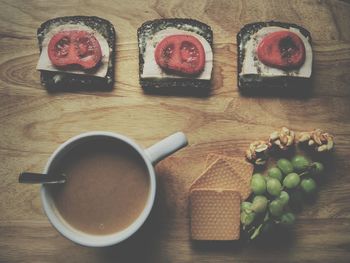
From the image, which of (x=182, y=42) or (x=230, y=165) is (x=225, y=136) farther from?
(x=182, y=42)

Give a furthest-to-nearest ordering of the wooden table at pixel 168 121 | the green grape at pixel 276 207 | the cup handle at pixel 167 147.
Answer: the wooden table at pixel 168 121 < the green grape at pixel 276 207 < the cup handle at pixel 167 147

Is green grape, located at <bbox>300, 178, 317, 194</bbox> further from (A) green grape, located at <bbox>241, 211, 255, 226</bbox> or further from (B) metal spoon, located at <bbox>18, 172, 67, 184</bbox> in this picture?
(B) metal spoon, located at <bbox>18, 172, 67, 184</bbox>

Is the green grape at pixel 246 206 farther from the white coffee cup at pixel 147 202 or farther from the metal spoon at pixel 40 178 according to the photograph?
the metal spoon at pixel 40 178

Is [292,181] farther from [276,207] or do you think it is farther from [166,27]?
[166,27]

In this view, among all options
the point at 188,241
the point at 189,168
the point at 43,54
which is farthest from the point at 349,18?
the point at 43,54

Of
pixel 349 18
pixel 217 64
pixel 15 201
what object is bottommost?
pixel 15 201

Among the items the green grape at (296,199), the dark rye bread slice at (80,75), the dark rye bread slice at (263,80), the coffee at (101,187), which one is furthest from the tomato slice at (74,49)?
the green grape at (296,199)
